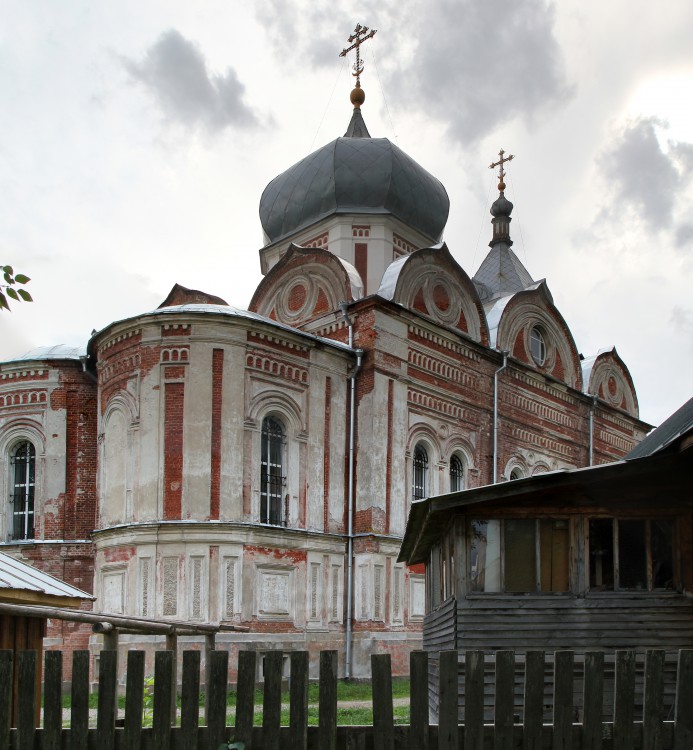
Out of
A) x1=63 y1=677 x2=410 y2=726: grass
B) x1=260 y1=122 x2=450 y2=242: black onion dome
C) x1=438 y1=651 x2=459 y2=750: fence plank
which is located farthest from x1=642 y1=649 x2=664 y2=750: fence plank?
x1=260 y1=122 x2=450 y2=242: black onion dome

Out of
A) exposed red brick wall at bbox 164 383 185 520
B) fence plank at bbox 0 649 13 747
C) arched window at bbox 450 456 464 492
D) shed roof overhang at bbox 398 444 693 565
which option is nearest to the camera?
fence plank at bbox 0 649 13 747

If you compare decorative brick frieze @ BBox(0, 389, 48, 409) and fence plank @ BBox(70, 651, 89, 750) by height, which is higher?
decorative brick frieze @ BBox(0, 389, 48, 409)

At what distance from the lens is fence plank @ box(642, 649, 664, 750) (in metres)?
4.18

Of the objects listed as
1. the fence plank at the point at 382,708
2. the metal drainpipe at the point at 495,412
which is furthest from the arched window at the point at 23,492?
the fence plank at the point at 382,708

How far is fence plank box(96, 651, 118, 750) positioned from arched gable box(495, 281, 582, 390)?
1986 cm

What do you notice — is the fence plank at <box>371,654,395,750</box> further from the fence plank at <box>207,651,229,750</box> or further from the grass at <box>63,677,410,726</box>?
the grass at <box>63,677,410,726</box>

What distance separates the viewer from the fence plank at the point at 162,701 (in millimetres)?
4016

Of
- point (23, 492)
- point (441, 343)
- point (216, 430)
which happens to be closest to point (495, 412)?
point (441, 343)

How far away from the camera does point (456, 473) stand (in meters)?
21.8

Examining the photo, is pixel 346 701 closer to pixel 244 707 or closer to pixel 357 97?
pixel 244 707

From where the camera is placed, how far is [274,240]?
2600 centimetres

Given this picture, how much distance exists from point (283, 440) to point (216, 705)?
1433cm

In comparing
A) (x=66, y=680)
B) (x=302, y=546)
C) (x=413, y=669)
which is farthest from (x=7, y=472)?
(x=413, y=669)

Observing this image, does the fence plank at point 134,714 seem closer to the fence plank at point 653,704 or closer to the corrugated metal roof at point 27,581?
the corrugated metal roof at point 27,581
